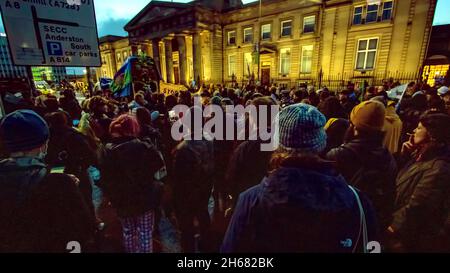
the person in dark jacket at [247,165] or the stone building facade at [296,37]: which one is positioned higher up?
the stone building facade at [296,37]

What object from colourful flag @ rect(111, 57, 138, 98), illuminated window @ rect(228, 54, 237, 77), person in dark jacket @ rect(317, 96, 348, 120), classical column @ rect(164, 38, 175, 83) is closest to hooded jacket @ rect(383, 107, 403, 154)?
person in dark jacket @ rect(317, 96, 348, 120)

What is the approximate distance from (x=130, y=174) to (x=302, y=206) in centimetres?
192

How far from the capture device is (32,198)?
1467mm

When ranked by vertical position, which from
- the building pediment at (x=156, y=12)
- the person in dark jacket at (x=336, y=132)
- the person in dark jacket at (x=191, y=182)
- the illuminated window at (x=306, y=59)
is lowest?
the person in dark jacket at (x=191, y=182)

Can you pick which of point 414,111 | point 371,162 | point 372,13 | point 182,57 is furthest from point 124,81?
point 182,57

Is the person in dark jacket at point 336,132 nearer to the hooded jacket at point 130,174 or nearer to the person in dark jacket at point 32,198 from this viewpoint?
the hooded jacket at point 130,174

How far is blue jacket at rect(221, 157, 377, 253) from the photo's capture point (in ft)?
3.54

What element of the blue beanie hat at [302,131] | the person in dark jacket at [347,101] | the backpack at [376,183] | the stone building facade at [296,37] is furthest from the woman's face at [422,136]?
the stone building facade at [296,37]

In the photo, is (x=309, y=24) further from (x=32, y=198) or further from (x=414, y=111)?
(x=32, y=198)

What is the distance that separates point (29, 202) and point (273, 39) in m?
24.9

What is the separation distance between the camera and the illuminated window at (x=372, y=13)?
56.1 ft

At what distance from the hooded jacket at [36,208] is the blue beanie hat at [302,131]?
5.52 feet

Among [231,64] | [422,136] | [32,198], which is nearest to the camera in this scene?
[32,198]

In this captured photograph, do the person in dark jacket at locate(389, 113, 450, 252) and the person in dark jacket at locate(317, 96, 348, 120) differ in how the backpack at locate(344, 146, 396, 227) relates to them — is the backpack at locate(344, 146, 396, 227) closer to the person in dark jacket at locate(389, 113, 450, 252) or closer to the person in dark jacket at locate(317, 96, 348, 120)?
the person in dark jacket at locate(389, 113, 450, 252)
